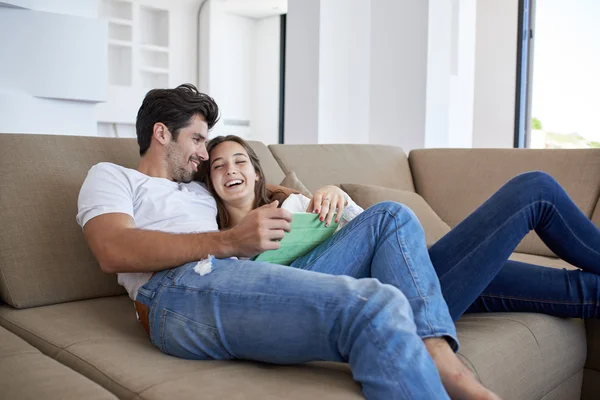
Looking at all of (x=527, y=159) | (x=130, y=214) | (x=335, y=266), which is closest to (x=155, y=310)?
(x=130, y=214)

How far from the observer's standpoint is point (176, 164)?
5.56ft

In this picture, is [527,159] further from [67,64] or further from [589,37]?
[67,64]

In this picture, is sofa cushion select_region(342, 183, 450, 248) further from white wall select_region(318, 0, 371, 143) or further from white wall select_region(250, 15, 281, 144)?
white wall select_region(250, 15, 281, 144)

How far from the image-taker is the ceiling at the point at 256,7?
23.4 feet

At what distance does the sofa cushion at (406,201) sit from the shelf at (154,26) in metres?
5.43

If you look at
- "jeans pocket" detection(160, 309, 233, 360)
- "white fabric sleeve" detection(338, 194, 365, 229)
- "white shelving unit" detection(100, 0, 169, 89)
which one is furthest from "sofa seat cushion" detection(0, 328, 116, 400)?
"white shelving unit" detection(100, 0, 169, 89)

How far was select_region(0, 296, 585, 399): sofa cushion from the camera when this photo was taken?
106 centimetres

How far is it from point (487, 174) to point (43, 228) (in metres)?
1.86

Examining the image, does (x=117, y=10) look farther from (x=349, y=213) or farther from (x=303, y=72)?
(x=349, y=213)

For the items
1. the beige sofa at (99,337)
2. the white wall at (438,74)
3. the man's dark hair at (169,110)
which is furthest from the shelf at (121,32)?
the man's dark hair at (169,110)

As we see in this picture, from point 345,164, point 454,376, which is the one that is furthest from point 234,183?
point 345,164

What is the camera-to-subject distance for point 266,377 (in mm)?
1106

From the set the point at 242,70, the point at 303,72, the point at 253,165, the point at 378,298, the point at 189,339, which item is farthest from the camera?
the point at 242,70

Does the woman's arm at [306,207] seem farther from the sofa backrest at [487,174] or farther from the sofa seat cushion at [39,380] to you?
the sofa backrest at [487,174]
